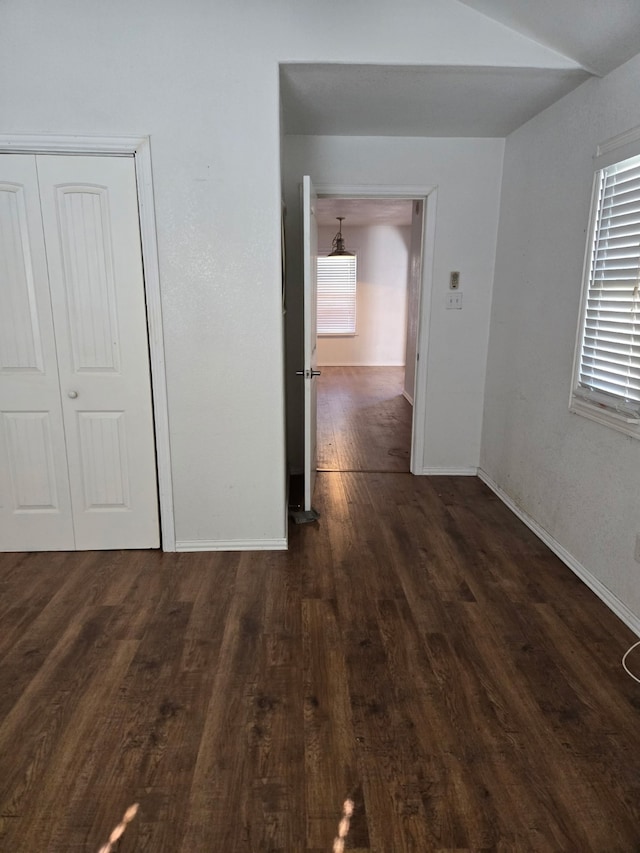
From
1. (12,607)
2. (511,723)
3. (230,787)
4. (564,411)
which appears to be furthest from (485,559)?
(12,607)

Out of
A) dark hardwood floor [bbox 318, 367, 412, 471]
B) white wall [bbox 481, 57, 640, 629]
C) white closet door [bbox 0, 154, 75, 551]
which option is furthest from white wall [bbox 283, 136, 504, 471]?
white closet door [bbox 0, 154, 75, 551]

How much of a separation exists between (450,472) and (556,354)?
59.1 inches

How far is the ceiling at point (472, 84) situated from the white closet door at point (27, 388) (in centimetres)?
148

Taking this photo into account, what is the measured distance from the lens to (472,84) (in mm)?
2791

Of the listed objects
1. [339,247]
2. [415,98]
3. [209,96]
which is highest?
[415,98]

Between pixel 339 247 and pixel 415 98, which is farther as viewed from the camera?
pixel 339 247

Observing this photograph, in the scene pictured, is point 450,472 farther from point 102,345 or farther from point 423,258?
point 102,345

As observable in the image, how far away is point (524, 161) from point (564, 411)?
168 centimetres

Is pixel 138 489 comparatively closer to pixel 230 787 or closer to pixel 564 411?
pixel 230 787

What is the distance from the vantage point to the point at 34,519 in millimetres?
2973

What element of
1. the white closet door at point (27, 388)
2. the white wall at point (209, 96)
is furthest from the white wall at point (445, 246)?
the white closet door at point (27, 388)

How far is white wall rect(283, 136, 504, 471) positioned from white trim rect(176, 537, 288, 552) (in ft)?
4.27

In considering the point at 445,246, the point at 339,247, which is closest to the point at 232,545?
the point at 445,246

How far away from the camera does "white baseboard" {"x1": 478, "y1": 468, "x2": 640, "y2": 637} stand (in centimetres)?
235
